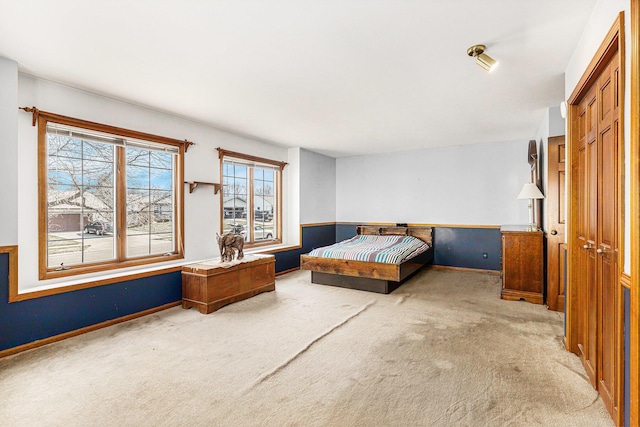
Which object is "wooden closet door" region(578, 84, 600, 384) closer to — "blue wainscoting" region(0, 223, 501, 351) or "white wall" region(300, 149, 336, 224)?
"blue wainscoting" region(0, 223, 501, 351)

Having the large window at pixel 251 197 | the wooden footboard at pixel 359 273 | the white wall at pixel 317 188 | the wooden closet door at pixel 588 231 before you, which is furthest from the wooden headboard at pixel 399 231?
the wooden closet door at pixel 588 231

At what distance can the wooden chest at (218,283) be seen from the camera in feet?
12.2

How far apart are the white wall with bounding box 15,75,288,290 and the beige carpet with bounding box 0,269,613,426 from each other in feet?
3.32

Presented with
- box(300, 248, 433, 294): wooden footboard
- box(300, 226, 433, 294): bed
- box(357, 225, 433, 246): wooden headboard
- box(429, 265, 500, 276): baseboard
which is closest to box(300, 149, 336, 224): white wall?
box(357, 225, 433, 246): wooden headboard

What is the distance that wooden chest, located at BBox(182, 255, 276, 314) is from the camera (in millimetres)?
3723

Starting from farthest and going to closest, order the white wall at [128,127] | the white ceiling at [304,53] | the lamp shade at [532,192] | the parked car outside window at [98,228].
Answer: the lamp shade at [532,192], the parked car outside window at [98,228], the white wall at [128,127], the white ceiling at [304,53]

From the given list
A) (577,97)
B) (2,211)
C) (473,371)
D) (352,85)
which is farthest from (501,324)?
(2,211)

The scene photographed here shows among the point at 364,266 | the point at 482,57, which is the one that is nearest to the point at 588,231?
the point at 482,57

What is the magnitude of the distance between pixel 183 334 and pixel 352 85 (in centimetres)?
296

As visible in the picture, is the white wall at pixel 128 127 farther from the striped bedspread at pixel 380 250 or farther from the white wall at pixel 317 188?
the striped bedspread at pixel 380 250

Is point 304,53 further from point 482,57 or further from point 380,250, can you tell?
point 380,250

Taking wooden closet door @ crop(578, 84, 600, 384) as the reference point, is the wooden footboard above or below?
below

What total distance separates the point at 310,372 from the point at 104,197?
2977mm

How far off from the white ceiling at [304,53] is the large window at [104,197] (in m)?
0.51
